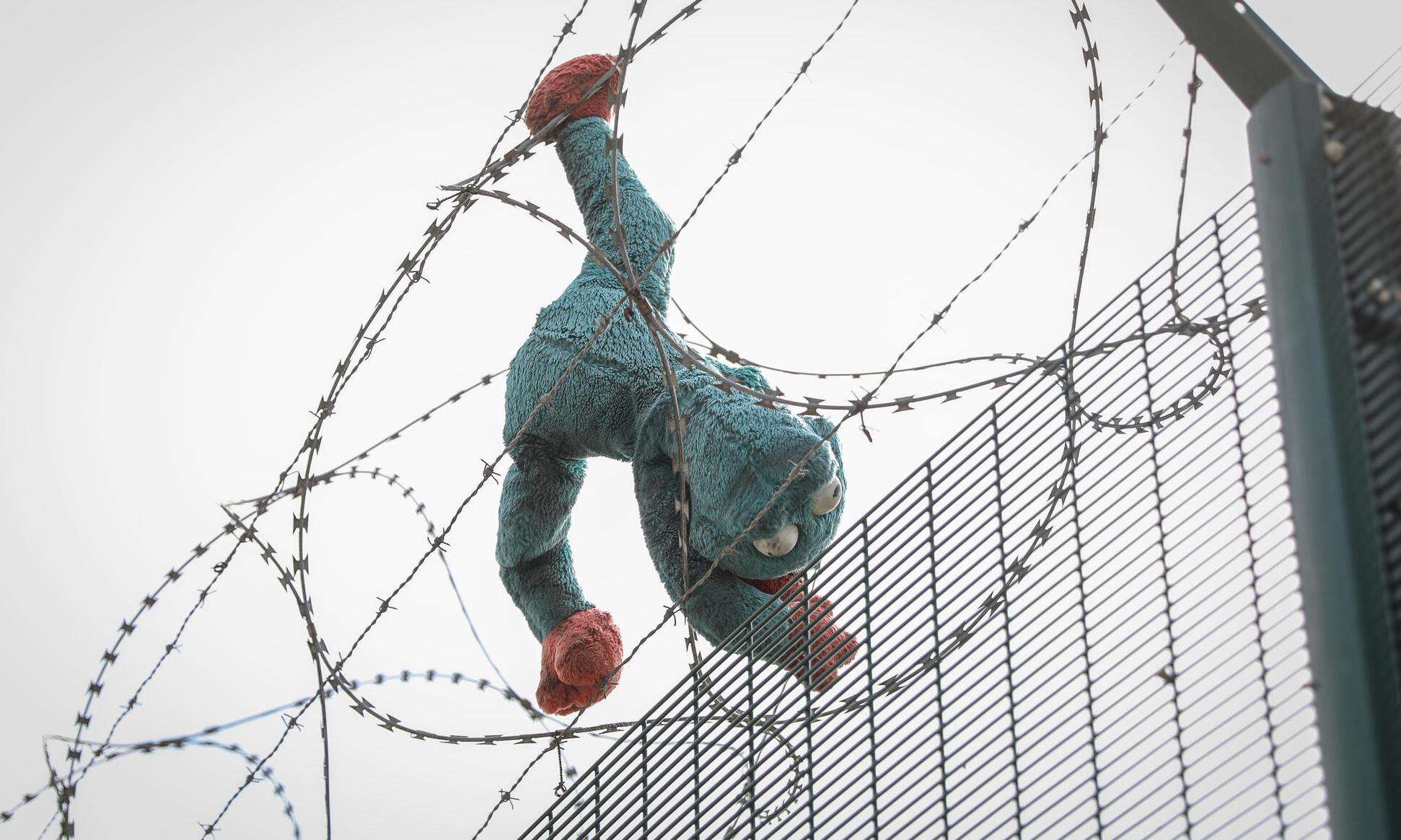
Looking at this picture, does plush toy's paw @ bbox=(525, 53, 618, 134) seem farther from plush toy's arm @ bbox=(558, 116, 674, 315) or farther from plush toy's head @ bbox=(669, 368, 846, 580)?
plush toy's head @ bbox=(669, 368, 846, 580)

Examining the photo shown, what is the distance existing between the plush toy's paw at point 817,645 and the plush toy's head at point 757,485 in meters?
0.34

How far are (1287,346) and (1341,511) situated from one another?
0.78 ft

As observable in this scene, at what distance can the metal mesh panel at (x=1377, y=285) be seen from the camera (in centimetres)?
172

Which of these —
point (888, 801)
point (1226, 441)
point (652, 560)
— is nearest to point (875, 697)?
point (888, 801)

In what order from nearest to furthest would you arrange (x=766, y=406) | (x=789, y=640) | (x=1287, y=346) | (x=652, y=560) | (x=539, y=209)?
(x=1287, y=346) → (x=789, y=640) → (x=539, y=209) → (x=766, y=406) → (x=652, y=560)

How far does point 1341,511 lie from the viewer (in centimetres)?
173

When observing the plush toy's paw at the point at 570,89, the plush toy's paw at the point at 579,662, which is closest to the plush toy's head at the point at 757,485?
the plush toy's paw at the point at 579,662

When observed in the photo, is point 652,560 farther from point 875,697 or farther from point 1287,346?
point 1287,346

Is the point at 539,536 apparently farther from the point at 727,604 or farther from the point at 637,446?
the point at 727,604

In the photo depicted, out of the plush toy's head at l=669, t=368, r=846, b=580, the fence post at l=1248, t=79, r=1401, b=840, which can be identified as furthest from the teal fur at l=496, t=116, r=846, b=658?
the fence post at l=1248, t=79, r=1401, b=840

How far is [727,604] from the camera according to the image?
3719 millimetres

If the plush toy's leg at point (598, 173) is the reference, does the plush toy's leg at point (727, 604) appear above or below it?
below

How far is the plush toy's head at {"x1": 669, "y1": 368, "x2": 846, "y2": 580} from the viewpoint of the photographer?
3473 mm

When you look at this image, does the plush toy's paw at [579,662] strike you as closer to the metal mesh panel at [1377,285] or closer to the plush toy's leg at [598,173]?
the plush toy's leg at [598,173]
